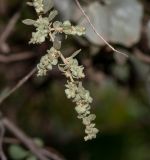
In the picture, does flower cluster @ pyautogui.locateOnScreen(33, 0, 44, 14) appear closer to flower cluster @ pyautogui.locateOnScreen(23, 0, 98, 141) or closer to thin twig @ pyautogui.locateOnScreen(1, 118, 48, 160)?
flower cluster @ pyautogui.locateOnScreen(23, 0, 98, 141)

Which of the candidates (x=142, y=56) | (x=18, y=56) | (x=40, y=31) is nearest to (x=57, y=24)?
(x=40, y=31)

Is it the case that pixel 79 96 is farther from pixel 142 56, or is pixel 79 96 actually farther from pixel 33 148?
pixel 142 56

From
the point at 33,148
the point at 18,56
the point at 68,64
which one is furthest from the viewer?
the point at 18,56

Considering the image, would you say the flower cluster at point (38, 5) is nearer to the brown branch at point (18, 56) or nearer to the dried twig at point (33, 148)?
the dried twig at point (33, 148)

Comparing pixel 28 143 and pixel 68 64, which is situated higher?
pixel 68 64

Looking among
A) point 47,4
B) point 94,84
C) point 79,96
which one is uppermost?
point 47,4

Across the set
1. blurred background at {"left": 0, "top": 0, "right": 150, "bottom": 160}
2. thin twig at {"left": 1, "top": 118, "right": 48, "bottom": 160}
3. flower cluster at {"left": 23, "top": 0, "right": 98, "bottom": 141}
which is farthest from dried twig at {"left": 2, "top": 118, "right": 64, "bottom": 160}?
flower cluster at {"left": 23, "top": 0, "right": 98, "bottom": 141}

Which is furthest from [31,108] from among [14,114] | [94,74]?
[94,74]
